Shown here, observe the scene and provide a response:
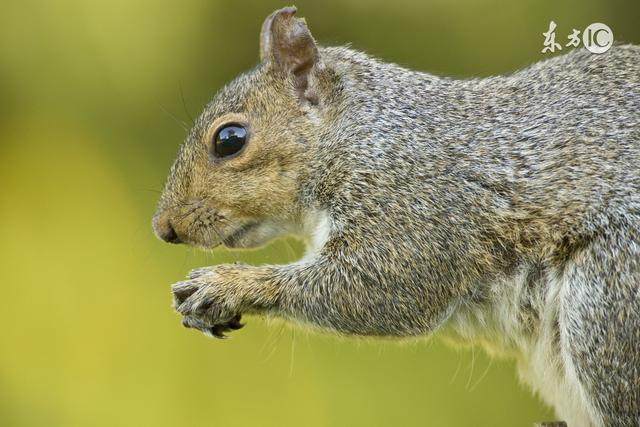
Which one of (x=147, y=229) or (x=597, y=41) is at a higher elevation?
(x=147, y=229)

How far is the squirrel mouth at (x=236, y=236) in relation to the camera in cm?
302

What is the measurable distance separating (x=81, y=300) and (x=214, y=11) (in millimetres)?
1629

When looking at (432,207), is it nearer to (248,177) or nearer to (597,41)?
(248,177)

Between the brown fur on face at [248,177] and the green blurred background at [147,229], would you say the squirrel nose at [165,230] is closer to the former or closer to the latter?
the brown fur on face at [248,177]

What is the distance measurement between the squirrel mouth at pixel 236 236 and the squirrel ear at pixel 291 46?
15.7 inches

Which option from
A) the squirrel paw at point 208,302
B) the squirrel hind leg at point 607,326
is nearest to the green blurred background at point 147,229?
the squirrel paw at point 208,302

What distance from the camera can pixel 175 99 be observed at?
583 cm

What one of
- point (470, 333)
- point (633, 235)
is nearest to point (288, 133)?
point (470, 333)

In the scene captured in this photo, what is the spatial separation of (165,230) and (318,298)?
491 millimetres

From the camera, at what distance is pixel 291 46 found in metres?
3.05

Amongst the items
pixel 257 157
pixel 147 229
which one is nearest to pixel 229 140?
pixel 257 157

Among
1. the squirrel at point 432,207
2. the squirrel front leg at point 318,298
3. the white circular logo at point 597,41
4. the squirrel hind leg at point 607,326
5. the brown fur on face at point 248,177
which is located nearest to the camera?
the squirrel hind leg at point 607,326

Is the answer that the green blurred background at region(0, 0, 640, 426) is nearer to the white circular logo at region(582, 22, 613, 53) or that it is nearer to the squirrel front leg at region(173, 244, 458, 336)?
the white circular logo at region(582, 22, 613, 53)

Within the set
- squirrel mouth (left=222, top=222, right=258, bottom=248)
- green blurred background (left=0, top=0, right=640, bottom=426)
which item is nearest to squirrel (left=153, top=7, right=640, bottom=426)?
squirrel mouth (left=222, top=222, right=258, bottom=248)
